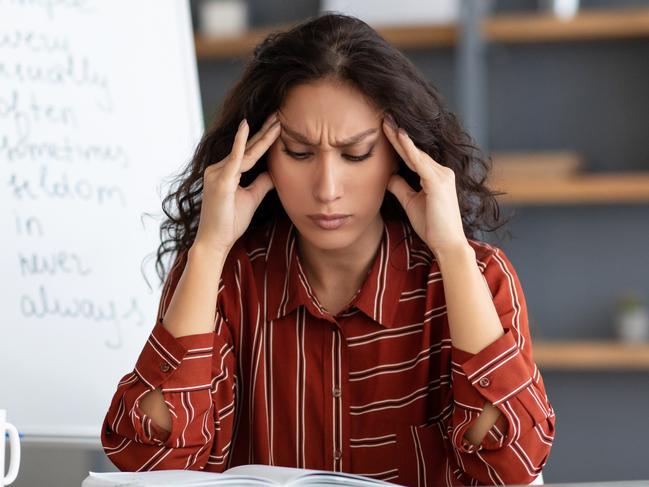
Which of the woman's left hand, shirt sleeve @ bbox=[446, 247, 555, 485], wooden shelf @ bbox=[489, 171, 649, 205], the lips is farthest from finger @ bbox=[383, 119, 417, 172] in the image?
wooden shelf @ bbox=[489, 171, 649, 205]

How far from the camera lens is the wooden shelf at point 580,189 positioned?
9.50ft

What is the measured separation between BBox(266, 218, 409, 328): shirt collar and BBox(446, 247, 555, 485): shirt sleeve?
0.16m

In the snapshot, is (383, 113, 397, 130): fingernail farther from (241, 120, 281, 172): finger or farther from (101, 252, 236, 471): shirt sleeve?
(101, 252, 236, 471): shirt sleeve

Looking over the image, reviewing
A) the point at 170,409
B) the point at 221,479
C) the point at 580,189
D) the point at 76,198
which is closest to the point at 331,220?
the point at 170,409

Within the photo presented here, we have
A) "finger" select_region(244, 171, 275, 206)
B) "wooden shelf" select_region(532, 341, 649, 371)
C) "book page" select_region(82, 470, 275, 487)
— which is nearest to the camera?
"book page" select_region(82, 470, 275, 487)

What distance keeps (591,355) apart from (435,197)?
1789mm

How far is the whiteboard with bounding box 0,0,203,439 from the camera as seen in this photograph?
1646 mm

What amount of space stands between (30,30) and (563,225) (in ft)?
6.27

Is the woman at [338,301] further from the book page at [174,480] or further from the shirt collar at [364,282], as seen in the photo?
the book page at [174,480]

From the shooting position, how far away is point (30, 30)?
5.65 feet

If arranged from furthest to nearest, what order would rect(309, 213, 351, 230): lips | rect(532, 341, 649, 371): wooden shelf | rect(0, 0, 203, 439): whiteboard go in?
rect(532, 341, 649, 371): wooden shelf
rect(0, 0, 203, 439): whiteboard
rect(309, 213, 351, 230): lips

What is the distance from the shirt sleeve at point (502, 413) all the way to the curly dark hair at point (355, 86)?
0.94 ft

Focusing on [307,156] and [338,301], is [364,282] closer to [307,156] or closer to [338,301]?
[338,301]

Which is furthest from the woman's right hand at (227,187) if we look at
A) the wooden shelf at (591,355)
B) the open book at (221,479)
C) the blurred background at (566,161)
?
the wooden shelf at (591,355)
